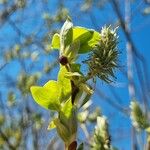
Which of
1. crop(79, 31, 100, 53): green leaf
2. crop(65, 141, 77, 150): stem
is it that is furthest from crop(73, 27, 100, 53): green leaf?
crop(65, 141, 77, 150): stem

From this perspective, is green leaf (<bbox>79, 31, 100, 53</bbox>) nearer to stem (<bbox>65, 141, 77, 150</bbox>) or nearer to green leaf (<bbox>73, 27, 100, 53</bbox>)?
green leaf (<bbox>73, 27, 100, 53</bbox>)

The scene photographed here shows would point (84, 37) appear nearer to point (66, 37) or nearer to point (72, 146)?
point (66, 37)

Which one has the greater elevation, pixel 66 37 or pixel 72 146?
pixel 66 37

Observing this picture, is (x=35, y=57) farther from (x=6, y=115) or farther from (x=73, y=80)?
(x=73, y=80)

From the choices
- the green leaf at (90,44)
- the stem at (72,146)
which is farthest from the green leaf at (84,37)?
the stem at (72,146)

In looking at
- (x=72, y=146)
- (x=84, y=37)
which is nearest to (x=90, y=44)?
(x=84, y=37)

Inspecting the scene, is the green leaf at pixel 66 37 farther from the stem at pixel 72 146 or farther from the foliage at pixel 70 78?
the stem at pixel 72 146

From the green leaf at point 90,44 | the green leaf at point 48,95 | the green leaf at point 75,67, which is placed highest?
the green leaf at point 90,44

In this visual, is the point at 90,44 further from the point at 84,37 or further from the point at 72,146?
the point at 72,146
